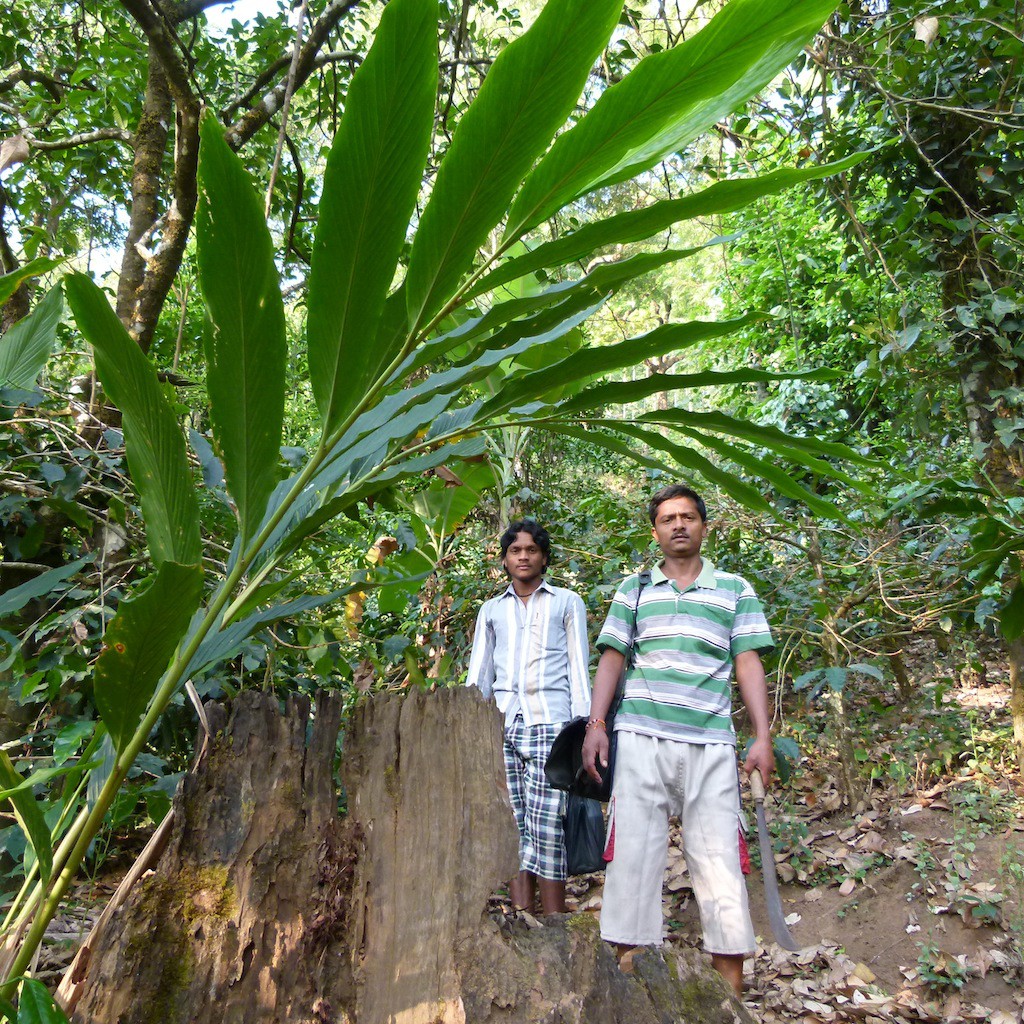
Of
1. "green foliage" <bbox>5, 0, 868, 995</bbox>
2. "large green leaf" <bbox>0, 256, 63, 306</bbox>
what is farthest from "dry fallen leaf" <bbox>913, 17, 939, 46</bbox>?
"large green leaf" <bbox>0, 256, 63, 306</bbox>

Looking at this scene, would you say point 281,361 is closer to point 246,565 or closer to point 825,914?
point 246,565

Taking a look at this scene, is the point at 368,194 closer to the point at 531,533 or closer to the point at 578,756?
the point at 578,756

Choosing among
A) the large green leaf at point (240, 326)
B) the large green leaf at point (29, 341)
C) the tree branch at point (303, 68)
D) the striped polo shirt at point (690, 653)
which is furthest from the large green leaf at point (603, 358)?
the tree branch at point (303, 68)

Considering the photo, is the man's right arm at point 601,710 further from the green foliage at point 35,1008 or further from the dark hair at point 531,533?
the green foliage at point 35,1008

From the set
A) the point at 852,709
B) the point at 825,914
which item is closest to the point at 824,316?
the point at 852,709

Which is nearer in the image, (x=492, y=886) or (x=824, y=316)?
(x=492, y=886)

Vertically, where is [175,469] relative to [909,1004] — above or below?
above

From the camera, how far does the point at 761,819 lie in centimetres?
216

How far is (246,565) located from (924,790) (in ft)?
14.3

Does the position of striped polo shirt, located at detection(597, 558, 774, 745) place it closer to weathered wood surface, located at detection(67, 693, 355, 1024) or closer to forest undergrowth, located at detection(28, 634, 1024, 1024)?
forest undergrowth, located at detection(28, 634, 1024, 1024)

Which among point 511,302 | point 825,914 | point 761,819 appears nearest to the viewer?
point 511,302

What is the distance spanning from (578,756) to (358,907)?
1726mm

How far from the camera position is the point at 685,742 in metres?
2.44

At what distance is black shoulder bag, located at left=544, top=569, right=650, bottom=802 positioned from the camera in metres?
2.62
